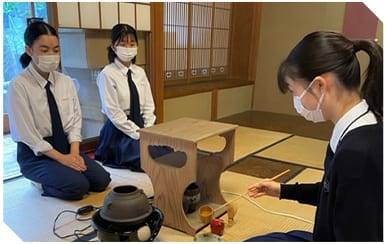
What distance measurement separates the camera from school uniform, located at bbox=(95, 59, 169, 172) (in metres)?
2.66

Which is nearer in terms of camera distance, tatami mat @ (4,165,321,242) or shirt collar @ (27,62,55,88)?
tatami mat @ (4,165,321,242)

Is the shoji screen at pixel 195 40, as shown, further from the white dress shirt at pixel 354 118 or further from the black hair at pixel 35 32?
the white dress shirt at pixel 354 118

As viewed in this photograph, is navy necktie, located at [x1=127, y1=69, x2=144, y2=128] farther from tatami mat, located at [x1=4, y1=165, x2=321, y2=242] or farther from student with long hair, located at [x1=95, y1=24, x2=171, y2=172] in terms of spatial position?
tatami mat, located at [x1=4, y1=165, x2=321, y2=242]

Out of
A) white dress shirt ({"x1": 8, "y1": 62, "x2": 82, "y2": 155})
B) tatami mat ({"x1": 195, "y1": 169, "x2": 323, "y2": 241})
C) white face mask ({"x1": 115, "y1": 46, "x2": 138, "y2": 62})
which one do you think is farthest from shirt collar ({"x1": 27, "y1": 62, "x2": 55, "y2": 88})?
tatami mat ({"x1": 195, "y1": 169, "x2": 323, "y2": 241})

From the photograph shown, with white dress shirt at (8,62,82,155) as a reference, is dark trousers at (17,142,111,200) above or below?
below

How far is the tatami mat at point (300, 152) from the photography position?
9.54 ft

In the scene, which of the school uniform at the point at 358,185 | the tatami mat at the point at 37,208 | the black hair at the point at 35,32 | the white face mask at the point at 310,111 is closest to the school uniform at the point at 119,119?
the tatami mat at the point at 37,208

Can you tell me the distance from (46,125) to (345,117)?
1.80m

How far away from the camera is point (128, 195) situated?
1555 mm

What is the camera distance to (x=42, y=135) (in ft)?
7.22

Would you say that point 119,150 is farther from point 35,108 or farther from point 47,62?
point 47,62

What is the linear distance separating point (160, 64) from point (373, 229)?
286 cm

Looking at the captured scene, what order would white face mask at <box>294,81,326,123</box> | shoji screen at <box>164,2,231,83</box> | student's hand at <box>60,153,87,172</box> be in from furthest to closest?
shoji screen at <box>164,2,231,83</box> < student's hand at <box>60,153,87,172</box> < white face mask at <box>294,81,326,123</box>

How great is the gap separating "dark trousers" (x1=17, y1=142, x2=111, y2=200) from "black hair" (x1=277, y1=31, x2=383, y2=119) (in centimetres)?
157
